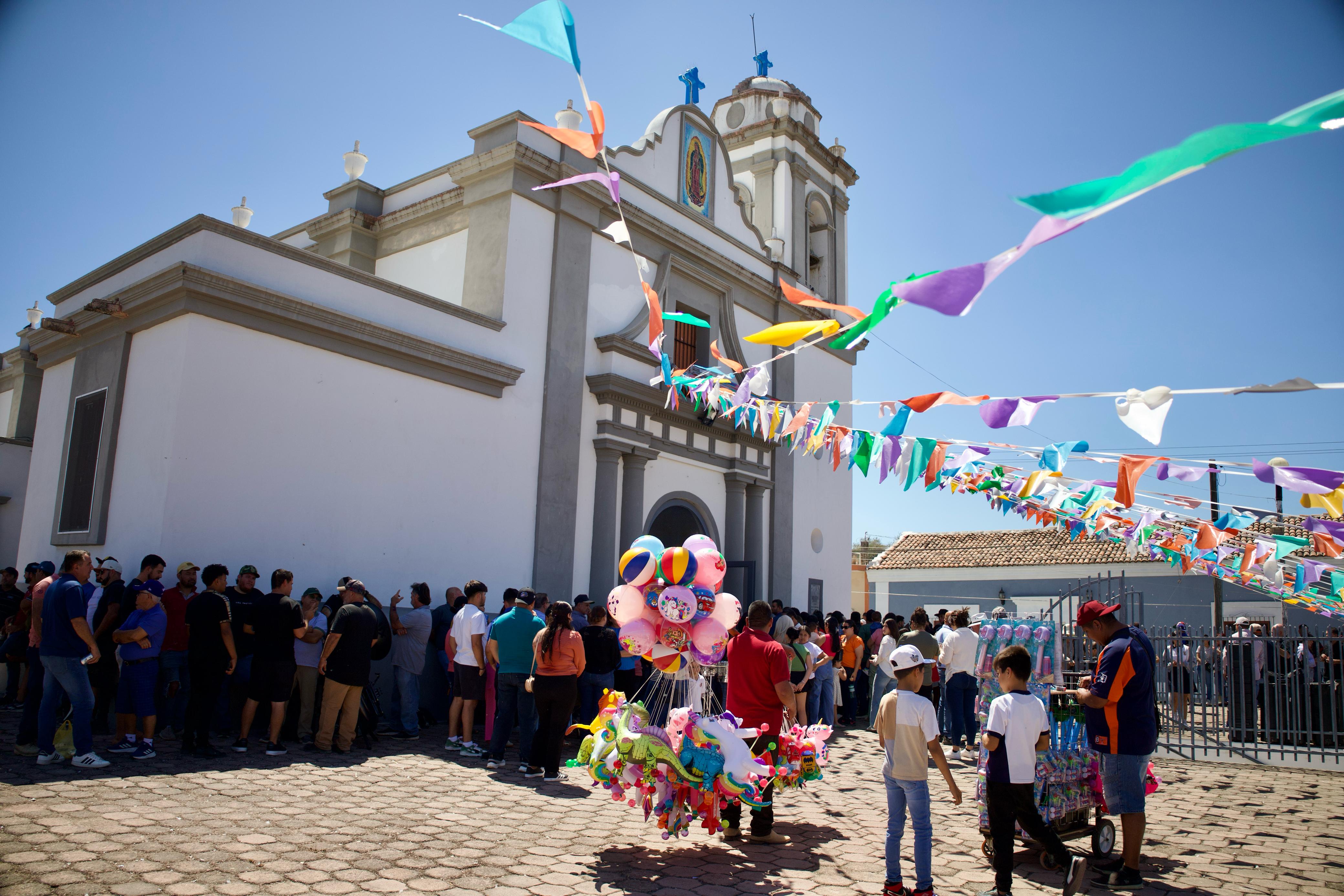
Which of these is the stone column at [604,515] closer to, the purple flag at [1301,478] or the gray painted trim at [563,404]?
the gray painted trim at [563,404]

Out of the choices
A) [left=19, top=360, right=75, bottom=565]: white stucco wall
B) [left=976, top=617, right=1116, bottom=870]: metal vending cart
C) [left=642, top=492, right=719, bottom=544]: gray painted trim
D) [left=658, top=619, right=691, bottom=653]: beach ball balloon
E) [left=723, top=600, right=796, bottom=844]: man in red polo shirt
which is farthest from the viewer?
[left=642, top=492, right=719, bottom=544]: gray painted trim

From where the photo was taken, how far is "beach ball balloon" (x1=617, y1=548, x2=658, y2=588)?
19.8 ft

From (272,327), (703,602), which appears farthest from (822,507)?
(703,602)

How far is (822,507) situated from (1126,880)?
45.8 ft

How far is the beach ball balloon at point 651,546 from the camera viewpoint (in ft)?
20.2

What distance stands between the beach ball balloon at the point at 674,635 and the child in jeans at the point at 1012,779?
79.5 inches

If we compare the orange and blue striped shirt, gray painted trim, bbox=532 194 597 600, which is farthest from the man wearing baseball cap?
gray painted trim, bbox=532 194 597 600

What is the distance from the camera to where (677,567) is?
237 inches

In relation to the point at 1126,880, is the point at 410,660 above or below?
above

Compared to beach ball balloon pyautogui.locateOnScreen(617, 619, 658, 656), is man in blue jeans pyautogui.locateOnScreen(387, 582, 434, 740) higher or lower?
lower

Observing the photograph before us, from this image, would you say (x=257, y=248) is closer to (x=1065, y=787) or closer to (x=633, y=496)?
(x=633, y=496)

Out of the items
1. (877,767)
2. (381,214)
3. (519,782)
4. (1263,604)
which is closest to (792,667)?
(877,767)

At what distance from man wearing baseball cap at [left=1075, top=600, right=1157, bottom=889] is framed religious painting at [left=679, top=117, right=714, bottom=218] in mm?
12613

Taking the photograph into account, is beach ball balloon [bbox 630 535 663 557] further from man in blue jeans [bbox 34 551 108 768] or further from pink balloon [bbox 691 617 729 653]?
man in blue jeans [bbox 34 551 108 768]
